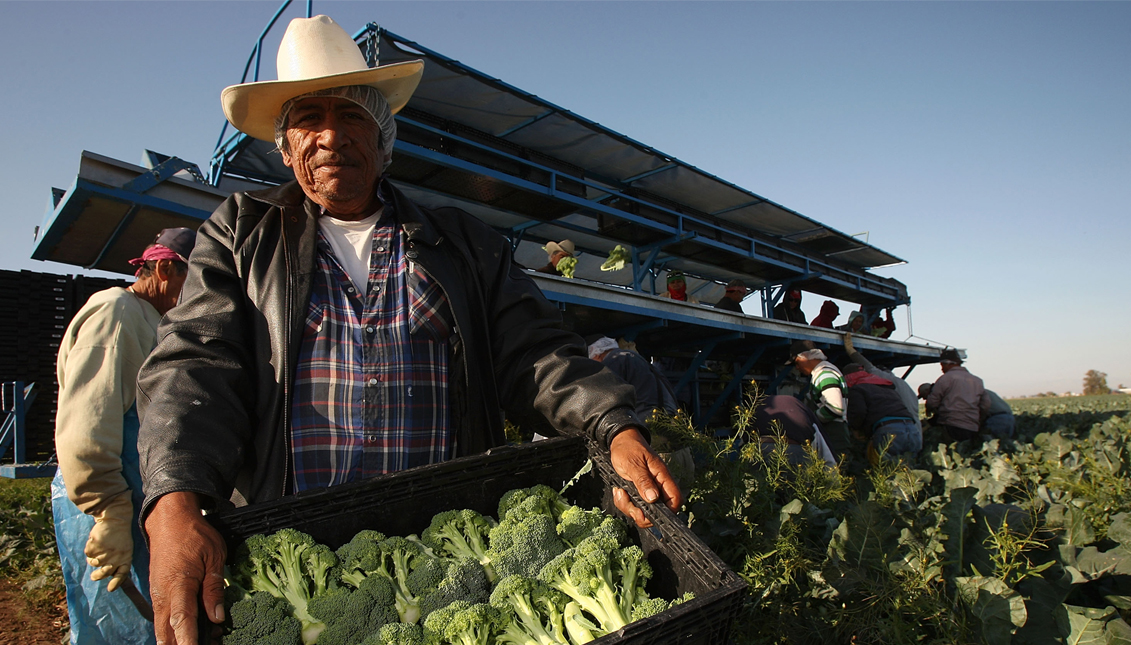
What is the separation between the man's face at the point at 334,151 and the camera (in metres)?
1.94

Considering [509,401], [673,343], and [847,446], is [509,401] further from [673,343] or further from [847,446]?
[673,343]

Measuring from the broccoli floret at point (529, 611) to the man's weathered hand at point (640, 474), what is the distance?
0.27m

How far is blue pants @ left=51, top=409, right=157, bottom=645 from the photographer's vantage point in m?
2.92

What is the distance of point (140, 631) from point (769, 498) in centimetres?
313

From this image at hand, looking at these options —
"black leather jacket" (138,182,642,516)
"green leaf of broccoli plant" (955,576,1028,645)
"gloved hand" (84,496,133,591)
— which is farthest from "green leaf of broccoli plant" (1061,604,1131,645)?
"gloved hand" (84,496,133,591)

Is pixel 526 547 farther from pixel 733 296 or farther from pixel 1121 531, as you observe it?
pixel 733 296

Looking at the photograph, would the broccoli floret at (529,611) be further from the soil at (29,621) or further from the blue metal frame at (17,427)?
the soil at (29,621)

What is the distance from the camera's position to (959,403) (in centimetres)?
891

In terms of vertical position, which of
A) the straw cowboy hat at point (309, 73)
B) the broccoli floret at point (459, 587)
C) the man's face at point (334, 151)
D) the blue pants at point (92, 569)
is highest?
the straw cowboy hat at point (309, 73)

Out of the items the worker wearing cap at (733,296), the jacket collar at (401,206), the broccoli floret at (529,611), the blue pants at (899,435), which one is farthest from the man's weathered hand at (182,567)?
the worker wearing cap at (733,296)

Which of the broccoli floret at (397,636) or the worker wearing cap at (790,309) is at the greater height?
the worker wearing cap at (790,309)

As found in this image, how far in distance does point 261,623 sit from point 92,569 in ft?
7.78

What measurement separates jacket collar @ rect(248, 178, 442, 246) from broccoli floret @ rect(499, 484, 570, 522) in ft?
2.75

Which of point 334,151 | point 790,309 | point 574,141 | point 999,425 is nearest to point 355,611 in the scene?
point 334,151
